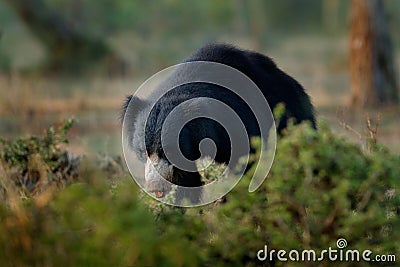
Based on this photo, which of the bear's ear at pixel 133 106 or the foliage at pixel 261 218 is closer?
the foliage at pixel 261 218

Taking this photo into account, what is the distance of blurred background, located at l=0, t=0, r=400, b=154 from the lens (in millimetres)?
15188

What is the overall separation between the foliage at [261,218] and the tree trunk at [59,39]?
2211 centimetres

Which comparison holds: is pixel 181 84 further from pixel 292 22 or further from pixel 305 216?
pixel 292 22

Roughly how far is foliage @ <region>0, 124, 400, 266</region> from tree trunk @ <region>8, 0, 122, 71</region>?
Result: 2211 centimetres

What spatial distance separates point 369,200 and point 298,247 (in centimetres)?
49

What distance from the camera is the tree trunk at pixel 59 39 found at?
25672 millimetres

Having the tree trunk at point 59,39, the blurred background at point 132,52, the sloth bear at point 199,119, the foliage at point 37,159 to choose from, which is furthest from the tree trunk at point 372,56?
the tree trunk at point 59,39

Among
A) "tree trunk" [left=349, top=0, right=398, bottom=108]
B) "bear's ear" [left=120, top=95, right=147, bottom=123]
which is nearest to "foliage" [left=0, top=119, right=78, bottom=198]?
"bear's ear" [left=120, top=95, right=147, bottom=123]

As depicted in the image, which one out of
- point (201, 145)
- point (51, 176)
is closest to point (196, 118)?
point (201, 145)

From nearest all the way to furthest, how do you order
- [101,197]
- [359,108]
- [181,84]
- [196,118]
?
1. [101,197]
2. [196,118]
3. [181,84]
4. [359,108]

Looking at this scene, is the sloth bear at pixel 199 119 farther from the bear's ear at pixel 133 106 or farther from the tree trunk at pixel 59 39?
the tree trunk at pixel 59 39

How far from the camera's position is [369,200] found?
4312 mm

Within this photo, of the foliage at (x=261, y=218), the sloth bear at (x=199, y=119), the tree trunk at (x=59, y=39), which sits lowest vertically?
the foliage at (x=261, y=218)

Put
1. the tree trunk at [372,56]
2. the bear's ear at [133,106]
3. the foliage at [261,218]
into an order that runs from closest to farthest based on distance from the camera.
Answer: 1. the foliage at [261,218]
2. the bear's ear at [133,106]
3. the tree trunk at [372,56]
